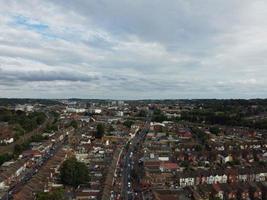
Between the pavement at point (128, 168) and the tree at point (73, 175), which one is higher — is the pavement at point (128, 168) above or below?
below

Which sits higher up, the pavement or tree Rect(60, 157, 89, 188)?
tree Rect(60, 157, 89, 188)

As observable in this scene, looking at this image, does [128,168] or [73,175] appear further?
[128,168]

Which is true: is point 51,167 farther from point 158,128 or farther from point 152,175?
point 158,128

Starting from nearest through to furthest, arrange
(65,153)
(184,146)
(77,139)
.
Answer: (65,153), (184,146), (77,139)

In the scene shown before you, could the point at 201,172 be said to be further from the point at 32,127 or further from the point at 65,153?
the point at 32,127

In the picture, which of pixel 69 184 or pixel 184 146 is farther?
pixel 184 146

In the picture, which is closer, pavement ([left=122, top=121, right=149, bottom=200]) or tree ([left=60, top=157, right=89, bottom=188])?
pavement ([left=122, top=121, right=149, bottom=200])

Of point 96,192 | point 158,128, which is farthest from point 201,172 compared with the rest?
point 158,128

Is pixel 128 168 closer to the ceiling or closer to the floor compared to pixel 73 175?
closer to the floor

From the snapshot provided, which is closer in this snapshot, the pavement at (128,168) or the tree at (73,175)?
the pavement at (128,168)

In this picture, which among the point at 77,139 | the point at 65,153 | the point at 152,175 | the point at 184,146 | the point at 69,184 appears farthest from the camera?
the point at 77,139
